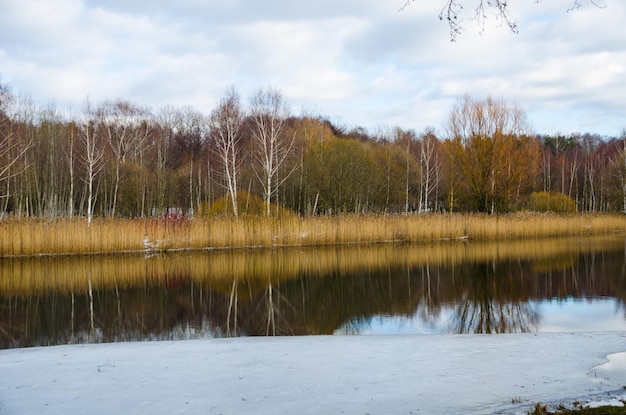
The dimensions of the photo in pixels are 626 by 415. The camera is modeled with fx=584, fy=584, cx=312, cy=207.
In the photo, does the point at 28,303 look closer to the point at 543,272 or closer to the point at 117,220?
the point at 117,220

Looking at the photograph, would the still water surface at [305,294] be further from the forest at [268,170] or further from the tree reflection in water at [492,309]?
the forest at [268,170]

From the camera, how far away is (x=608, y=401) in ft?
15.1

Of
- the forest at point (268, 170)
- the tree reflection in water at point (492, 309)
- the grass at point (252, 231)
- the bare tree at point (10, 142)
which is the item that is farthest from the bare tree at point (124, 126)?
the tree reflection in water at point (492, 309)

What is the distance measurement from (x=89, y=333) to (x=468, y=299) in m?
7.50

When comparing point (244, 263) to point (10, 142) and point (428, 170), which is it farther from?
point (428, 170)

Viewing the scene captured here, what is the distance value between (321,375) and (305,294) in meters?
7.33

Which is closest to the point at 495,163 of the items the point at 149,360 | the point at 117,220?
the point at 117,220

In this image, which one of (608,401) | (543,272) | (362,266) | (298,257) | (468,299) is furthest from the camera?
(298,257)

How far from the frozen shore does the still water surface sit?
1666mm

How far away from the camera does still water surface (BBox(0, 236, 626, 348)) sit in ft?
31.8

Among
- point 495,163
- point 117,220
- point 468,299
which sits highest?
point 495,163

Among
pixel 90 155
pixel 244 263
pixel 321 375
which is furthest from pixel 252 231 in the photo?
pixel 321 375

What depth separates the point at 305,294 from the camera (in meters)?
13.2

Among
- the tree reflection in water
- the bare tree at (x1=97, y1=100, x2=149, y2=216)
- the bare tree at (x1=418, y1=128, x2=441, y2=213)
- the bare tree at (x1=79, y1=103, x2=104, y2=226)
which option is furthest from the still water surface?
the bare tree at (x1=97, y1=100, x2=149, y2=216)
